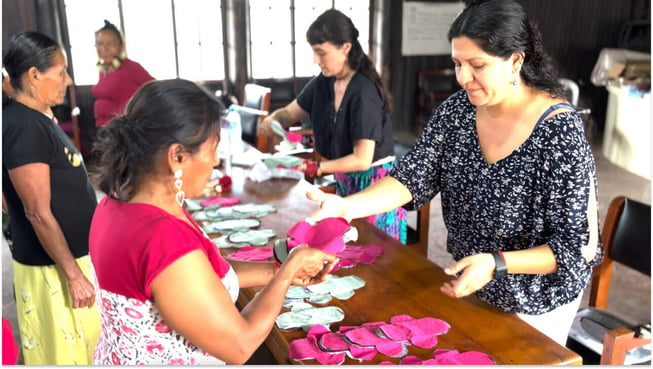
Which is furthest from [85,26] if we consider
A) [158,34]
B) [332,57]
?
[332,57]

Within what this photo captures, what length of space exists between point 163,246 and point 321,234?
0.54 meters

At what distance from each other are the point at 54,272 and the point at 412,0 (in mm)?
6031

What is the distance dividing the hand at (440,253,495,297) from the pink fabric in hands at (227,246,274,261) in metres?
0.66

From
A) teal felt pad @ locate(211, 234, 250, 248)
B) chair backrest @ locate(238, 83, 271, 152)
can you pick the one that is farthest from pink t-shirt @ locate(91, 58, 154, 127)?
teal felt pad @ locate(211, 234, 250, 248)

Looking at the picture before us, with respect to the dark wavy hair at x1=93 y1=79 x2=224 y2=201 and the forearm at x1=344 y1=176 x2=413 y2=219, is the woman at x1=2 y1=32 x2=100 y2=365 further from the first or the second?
the forearm at x1=344 y1=176 x2=413 y2=219

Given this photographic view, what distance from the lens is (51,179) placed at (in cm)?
188

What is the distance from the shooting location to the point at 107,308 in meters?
1.15

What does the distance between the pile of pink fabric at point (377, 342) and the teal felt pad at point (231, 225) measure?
0.77 metres

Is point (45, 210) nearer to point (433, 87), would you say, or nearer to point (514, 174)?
point (514, 174)

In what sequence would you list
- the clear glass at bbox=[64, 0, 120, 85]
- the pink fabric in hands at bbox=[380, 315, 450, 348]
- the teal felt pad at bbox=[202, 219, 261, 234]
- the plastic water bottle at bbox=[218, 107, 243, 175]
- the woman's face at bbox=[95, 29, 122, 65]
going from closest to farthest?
the pink fabric in hands at bbox=[380, 315, 450, 348], the teal felt pad at bbox=[202, 219, 261, 234], the plastic water bottle at bbox=[218, 107, 243, 175], the woman's face at bbox=[95, 29, 122, 65], the clear glass at bbox=[64, 0, 120, 85]

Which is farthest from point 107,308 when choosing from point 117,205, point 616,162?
point 616,162

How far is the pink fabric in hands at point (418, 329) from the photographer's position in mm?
1333

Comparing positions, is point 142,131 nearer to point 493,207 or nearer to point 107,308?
point 107,308

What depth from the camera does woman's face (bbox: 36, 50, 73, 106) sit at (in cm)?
183
